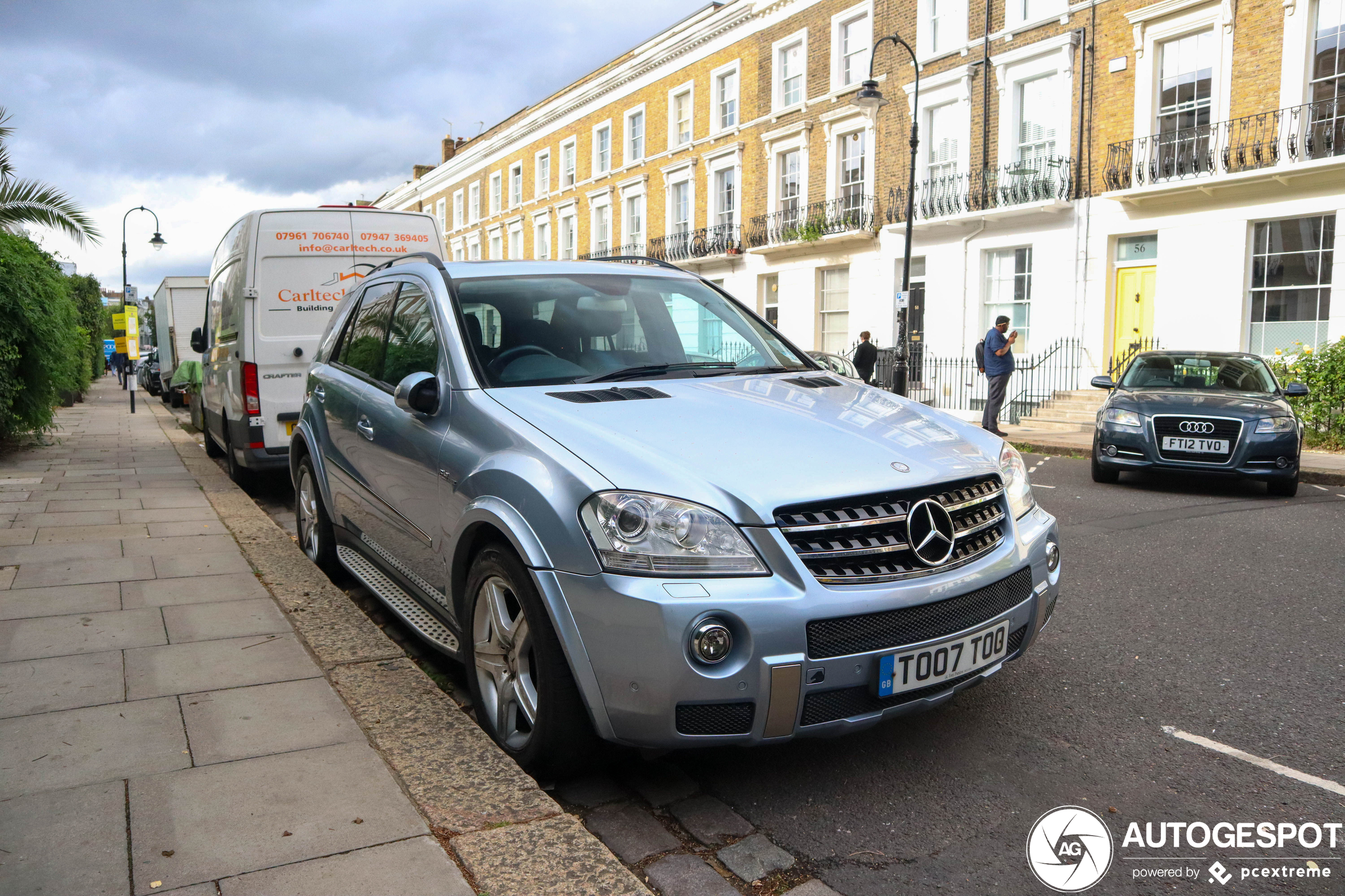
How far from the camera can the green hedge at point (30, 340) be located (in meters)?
11.3

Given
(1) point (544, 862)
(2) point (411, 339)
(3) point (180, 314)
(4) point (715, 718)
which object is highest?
(3) point (180, 314)

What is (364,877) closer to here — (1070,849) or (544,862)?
(544,862)

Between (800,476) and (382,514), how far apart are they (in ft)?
7.56

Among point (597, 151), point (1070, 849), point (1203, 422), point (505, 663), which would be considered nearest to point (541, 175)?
point (597, 151)

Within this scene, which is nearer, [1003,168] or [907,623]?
[907,623]

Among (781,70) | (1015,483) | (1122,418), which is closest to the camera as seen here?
(1015,483)

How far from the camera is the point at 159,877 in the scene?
7.96 ft

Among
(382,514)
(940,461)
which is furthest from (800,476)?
(382,514)

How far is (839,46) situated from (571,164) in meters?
15.6

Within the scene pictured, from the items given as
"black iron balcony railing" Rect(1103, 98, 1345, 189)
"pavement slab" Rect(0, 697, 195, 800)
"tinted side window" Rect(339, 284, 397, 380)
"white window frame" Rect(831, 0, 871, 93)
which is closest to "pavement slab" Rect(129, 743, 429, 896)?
"pavement slab" Rect(0, 697, 195, 800)

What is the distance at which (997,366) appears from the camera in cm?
1634

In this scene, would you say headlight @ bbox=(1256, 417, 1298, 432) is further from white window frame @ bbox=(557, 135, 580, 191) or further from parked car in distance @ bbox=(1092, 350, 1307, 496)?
white window frame @ bbox=(557, 135, 580, 191)

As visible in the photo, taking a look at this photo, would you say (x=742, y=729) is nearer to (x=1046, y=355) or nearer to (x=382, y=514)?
(x=382, y=514)

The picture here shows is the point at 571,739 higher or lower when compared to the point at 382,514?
lower
